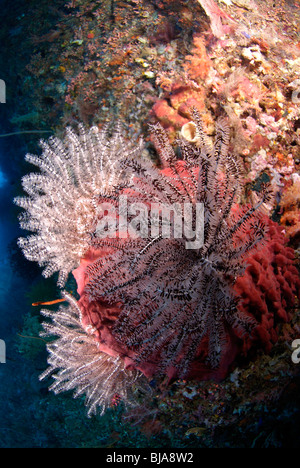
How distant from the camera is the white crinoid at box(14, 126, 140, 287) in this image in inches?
118

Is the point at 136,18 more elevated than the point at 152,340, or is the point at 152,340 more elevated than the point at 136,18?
the point at 136,18

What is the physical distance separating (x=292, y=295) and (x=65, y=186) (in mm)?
2702

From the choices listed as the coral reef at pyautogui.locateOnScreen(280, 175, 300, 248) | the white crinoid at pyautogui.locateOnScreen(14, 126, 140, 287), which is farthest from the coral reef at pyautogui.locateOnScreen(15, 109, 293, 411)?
the coral reef at pyautogui.locateOnScreen(280, 175, 300, 248)

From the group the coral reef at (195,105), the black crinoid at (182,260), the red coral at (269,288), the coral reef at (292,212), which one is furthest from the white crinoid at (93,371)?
the coral reef at (292,212)

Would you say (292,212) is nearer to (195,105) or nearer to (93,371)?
(195,105)

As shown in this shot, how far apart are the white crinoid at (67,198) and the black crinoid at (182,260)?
716mm

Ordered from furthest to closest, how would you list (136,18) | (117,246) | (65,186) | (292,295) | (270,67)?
1. (136,18)
2. (270,67)
3. (65,186)
4. (292,295)
5. (117,246)

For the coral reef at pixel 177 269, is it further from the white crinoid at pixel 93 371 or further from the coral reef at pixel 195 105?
the white crinoid at pixel 93 371

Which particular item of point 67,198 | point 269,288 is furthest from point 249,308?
point 67,198

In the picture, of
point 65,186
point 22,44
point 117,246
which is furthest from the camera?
point 22,44

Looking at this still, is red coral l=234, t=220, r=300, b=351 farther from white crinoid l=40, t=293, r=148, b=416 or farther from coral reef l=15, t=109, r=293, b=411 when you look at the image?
white crinoid l=40, t=293, r=148, b=416
